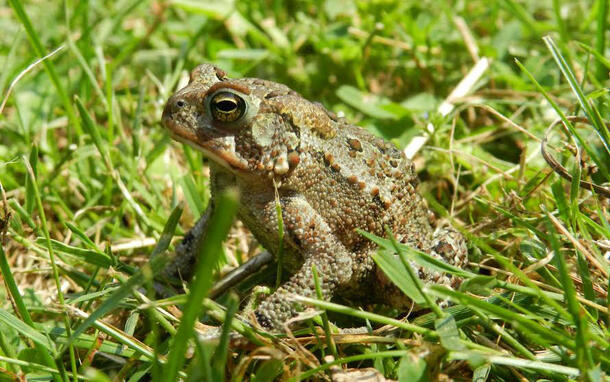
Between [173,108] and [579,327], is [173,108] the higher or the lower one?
the higher one

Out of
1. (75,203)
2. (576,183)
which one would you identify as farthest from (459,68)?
(75,203)

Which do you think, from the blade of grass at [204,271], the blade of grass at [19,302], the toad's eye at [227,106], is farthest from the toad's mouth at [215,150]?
the blade of grass at [204,271]

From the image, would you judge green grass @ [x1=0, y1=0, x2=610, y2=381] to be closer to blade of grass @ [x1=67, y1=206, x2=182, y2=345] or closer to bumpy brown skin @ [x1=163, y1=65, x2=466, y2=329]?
blade of grass @ [x1=67, y1=206, x2=182, y2=345]

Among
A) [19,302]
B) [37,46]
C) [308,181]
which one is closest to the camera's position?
[19,302]

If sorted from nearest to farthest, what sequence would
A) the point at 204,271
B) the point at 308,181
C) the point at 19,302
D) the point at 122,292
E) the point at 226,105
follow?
the point at 204,271 < the point at 122,292 < the point at 19,302 < the point at 226,105 < the point at 308,181

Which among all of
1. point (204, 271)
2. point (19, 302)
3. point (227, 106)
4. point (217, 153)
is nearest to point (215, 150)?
point (217, 153)

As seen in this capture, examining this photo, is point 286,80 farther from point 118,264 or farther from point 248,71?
point 118,264

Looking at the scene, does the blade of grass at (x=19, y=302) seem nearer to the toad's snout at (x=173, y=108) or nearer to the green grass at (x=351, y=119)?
the green grass at (x=351, y=119)

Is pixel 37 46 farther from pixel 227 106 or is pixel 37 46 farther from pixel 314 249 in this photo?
pixel 314 249
